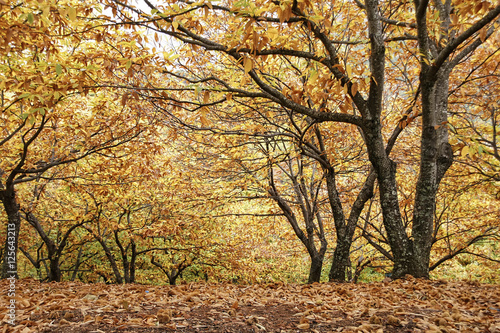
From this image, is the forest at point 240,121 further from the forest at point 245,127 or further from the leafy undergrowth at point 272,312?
the leafy undergrowth at point 272,312

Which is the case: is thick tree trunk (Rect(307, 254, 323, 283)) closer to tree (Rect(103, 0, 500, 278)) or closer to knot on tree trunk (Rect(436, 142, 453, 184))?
tree (Rect(103, 0, 500, 278))

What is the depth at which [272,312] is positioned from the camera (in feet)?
9.22

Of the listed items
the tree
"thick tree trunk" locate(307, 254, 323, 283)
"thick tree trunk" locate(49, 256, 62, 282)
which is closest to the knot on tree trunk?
the tree

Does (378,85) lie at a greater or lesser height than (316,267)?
greater

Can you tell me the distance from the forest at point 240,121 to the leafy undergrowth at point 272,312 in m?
1.21

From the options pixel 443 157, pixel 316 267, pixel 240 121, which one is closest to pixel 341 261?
pixel 316 267

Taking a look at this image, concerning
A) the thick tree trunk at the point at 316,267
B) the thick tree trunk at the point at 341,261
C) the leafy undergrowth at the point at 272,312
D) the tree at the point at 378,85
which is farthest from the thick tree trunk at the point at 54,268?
the thick tree trunk at the point at 341,261

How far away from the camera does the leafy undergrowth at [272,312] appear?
230 cm

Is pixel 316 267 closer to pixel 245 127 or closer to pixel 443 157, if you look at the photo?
pixel 245 127

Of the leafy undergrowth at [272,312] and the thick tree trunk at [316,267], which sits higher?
the leafy undergrowth at [272,312]

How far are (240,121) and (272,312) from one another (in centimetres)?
335

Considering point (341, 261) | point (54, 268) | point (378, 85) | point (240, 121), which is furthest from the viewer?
point (54, 268)

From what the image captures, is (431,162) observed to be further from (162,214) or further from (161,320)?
(162,214)

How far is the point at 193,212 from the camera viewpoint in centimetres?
780
